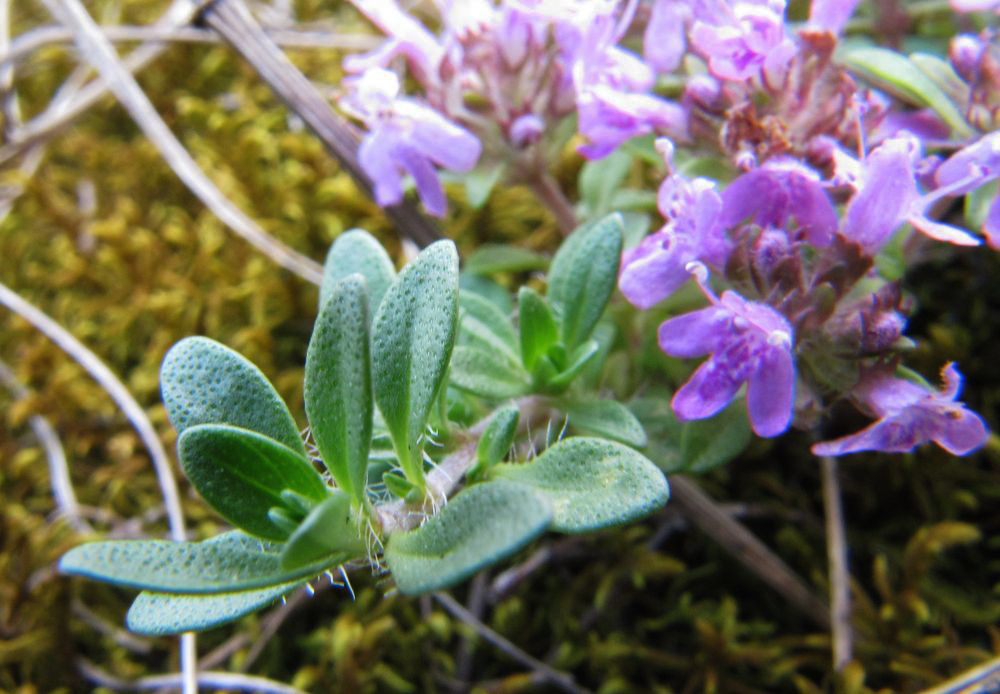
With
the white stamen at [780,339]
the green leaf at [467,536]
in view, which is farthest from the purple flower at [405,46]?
the green leaf at [467,536]

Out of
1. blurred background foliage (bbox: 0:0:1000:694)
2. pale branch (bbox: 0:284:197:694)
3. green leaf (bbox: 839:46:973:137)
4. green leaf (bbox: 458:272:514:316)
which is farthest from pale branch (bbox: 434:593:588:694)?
green leaf (bbox: 839:46:973:137)

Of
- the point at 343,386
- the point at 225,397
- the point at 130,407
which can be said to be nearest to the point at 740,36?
the point at 343,386

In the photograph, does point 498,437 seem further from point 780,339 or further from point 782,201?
point 782,201

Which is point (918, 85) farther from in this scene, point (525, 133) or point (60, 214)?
point (60, 214)

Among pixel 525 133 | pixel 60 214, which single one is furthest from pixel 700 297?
pixel 60 214

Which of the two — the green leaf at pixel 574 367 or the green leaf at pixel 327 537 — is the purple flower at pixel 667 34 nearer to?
the green leaf at pixel 574 367

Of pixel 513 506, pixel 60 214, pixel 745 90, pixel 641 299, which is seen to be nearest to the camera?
pixel 513 506
